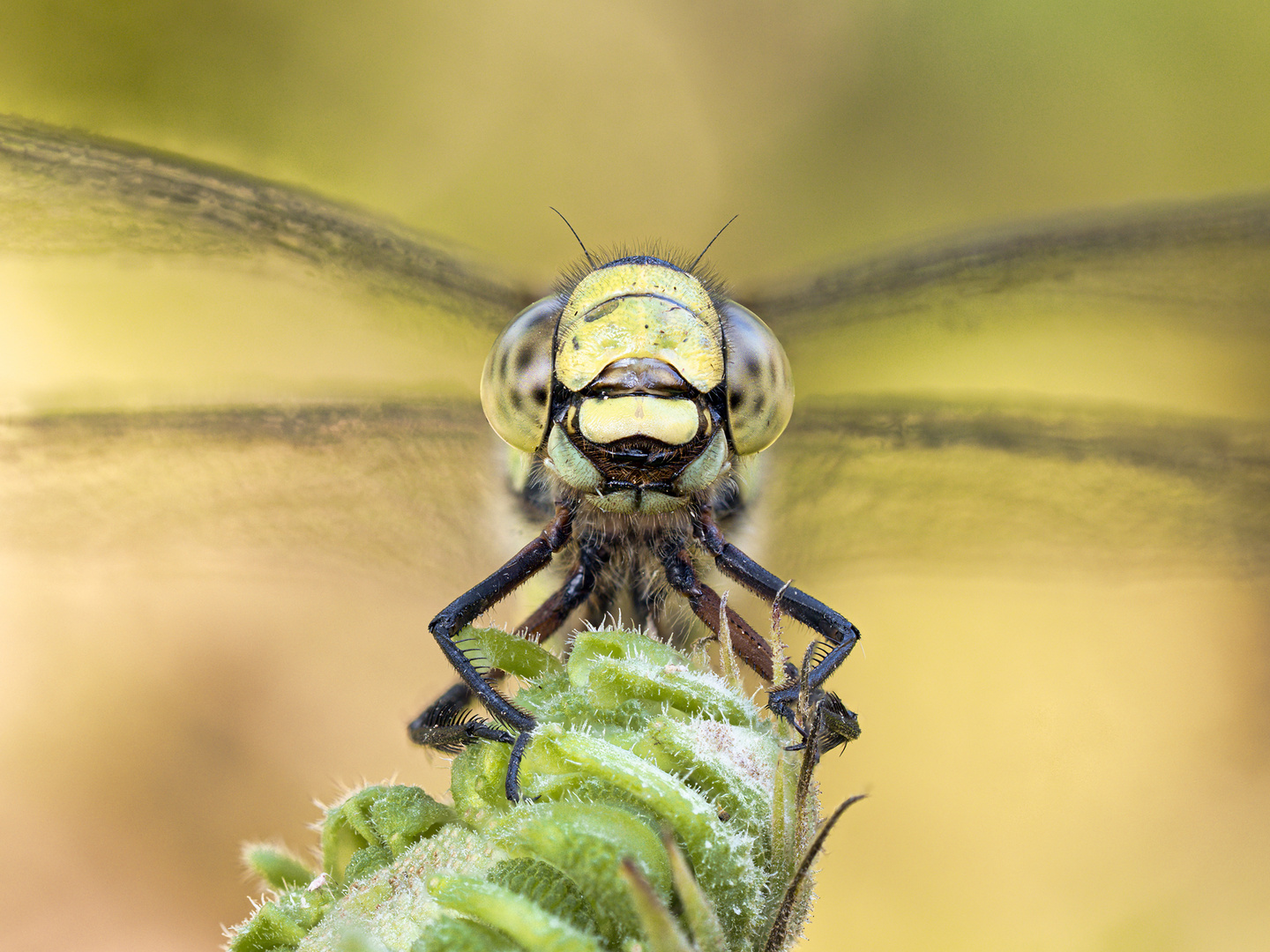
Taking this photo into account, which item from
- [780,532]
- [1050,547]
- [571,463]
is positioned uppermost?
[1050,547]

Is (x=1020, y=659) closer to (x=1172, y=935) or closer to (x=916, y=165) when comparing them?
(x=1172, y=935)

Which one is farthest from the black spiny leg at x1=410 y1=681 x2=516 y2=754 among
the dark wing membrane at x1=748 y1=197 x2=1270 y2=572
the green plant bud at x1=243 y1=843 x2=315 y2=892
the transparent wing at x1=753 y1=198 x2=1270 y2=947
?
the dark wing membrane at x1=748 y1=197 x2=1270 y2=572

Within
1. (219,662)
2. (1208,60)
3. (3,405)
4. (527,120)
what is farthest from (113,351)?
(1208,60)

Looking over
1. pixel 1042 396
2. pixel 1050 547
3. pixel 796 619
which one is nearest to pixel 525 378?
pixel 796 619

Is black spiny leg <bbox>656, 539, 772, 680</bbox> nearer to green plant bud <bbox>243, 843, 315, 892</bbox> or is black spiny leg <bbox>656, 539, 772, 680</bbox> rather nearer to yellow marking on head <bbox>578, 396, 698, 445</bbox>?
yellow marking on head <bbox>578, 396, 698, 445</bbox>

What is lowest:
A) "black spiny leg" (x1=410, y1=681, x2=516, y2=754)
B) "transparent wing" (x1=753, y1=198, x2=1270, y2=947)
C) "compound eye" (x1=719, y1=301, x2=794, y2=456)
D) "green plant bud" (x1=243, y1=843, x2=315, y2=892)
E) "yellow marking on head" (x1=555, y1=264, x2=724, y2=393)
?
"green plant bud" (x1=243, y1=843, x2=315, y2=892)

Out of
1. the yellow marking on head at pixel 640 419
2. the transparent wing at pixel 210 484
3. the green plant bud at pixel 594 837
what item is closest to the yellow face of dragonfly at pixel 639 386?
the yellow marking on head at pixel 640 419

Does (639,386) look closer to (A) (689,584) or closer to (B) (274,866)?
(A) (689,584)
